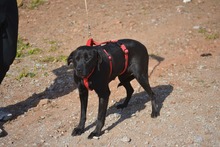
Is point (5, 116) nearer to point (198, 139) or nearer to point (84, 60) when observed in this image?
point (84, 60)

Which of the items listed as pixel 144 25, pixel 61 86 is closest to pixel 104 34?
pixel 144 25

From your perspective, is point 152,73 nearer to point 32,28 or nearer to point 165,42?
point 165,42

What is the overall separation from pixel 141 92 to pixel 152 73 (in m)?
0.84

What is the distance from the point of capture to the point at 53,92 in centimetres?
721

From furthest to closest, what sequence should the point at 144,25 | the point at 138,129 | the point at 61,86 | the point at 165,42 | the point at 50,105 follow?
the point at 144,25 < the point at 165,42 < the point at 61,86 < the point at 50,105 < the point at 138,129

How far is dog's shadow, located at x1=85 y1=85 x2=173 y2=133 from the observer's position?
19.9 feet

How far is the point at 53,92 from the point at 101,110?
2037mm

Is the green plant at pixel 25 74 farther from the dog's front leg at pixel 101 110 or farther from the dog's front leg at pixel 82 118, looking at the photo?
the dog's front leg at pixel 101 110

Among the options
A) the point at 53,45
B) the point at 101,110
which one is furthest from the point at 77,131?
the point at 53,45

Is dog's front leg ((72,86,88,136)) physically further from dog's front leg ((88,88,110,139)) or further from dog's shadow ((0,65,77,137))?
dog's shadow ((0,65,77,137))

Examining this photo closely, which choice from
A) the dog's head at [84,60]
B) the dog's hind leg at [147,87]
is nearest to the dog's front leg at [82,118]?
the dog's head at [84,60]

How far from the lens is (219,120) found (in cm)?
578

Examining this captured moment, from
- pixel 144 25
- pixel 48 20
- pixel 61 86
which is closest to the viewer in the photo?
pixel 61 86

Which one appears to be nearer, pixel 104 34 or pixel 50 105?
pixel 50 105
